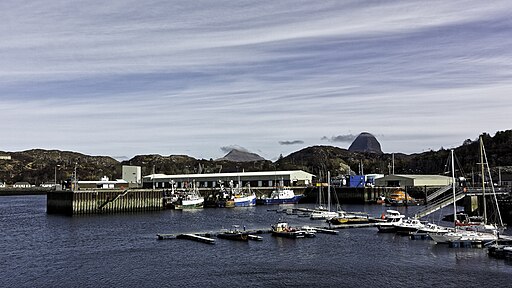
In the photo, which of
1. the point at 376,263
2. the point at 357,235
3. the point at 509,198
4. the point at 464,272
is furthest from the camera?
the point at 509,198

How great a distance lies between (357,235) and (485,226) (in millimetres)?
14006

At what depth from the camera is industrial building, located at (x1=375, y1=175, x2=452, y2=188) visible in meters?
134

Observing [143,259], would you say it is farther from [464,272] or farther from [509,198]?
[509,198]

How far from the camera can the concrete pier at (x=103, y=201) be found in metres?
96.1

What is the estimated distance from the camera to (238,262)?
46.5 metres

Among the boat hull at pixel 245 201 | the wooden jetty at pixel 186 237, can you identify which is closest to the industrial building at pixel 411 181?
the boat hull at pixel 245 201

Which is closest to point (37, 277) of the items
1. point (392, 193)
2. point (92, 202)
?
point (92, 202)

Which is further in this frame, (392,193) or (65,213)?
(392,193)

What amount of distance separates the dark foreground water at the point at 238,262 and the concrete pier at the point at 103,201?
26.1 meters

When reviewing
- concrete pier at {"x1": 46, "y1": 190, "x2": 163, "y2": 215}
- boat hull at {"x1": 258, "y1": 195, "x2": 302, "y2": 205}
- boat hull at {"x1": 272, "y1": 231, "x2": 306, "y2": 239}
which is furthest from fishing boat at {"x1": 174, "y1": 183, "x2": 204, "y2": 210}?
boat hull at {"x1": 272, "y1": 231, "x2": 306, "y2": 239}

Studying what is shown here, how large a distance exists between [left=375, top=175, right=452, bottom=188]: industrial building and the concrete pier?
193 feet

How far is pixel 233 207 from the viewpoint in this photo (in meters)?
115

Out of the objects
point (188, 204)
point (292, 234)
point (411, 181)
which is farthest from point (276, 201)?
point (292, 234)

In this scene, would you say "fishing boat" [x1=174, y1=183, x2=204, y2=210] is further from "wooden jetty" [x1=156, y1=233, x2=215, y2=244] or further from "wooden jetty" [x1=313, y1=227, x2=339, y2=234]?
"wooden jetty" [x1=156, y1=233, x2=215, y2=244]
